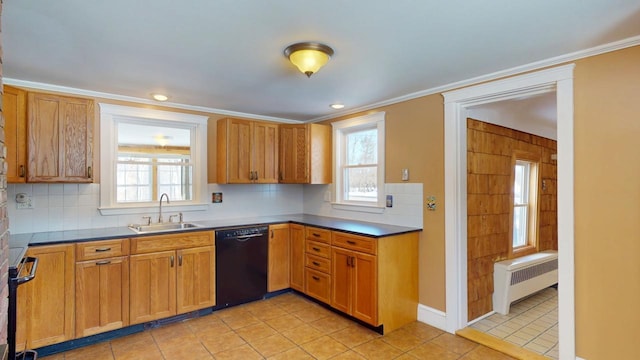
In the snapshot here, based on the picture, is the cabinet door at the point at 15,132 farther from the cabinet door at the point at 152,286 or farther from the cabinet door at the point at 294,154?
the cabinet door at the point at 294,154

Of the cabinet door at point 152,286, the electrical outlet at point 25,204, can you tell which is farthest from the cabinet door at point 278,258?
the electrical outlet at point 25,204

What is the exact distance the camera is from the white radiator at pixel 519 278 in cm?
359

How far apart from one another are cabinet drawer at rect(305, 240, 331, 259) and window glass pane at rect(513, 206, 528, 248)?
102 inches

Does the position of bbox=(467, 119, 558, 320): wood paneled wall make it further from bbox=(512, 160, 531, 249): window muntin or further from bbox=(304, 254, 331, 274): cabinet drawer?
bbox=(304, 254, 331, 274): cabinet drawer

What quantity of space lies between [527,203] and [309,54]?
3.94 m

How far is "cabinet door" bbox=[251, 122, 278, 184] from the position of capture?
420 centimetres

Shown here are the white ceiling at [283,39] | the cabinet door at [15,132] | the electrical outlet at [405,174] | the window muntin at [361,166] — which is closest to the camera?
the white ceiling at [283,39]

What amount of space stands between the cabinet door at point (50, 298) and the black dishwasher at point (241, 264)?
4.16 ft

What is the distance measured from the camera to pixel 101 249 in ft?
9.55

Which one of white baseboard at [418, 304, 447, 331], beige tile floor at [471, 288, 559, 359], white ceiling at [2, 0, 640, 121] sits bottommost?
beige tile floor at [471, 288, 559, 359]

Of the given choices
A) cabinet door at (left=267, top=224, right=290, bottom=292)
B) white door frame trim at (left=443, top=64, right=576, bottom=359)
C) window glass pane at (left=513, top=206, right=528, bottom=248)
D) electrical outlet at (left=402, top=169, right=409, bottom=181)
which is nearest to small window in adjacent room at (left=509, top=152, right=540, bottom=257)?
window glass pane at (left=513, top=206, right=528, bottom=248)

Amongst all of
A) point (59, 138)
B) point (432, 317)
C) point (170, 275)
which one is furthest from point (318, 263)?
point (59, 138)

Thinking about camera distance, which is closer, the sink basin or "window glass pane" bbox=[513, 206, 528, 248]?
the sink basin

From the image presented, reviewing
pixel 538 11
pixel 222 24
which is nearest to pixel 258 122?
pixel 222 24
